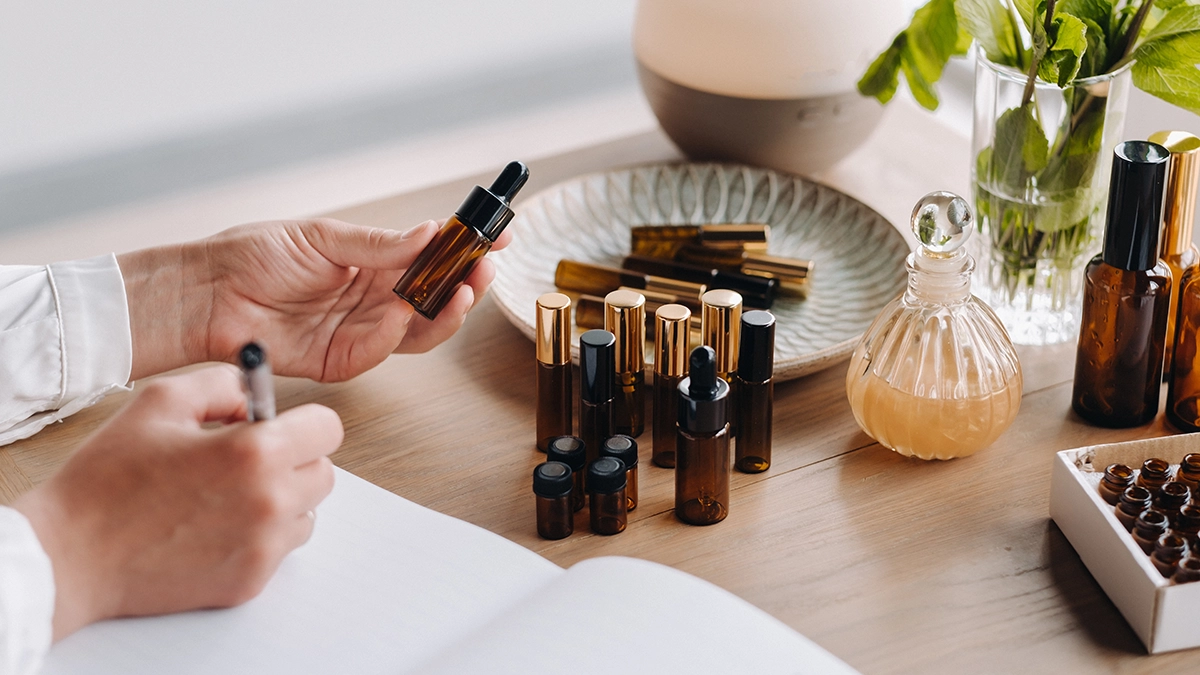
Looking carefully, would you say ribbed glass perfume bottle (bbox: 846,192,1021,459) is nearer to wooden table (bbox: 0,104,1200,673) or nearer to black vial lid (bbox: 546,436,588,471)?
wooden table (bbox: 0,104,1200,673)

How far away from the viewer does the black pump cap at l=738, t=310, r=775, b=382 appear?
0.65 m

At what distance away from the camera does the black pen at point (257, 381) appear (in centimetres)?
46

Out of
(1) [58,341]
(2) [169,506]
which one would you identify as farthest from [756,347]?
(1) [58,341]

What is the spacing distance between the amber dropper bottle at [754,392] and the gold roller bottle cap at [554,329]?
110mm

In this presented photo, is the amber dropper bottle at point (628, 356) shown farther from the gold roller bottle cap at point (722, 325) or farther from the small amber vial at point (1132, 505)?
the small amber vial at point (1132, 505)

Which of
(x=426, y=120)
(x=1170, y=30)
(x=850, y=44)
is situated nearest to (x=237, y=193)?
(x=426, y=120)

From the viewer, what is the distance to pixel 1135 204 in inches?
25.0

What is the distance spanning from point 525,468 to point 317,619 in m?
0.19

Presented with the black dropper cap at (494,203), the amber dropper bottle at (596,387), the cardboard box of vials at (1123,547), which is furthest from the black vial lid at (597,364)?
the cardboard box of vials at (1123,547)

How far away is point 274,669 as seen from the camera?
528 mm

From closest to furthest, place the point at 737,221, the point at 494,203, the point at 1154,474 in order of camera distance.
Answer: the point at 1154,474, the point at 494,203, the point at 737,221

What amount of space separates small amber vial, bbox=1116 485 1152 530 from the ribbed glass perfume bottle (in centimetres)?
10

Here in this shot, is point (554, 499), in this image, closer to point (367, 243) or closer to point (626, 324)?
point (626, 324)

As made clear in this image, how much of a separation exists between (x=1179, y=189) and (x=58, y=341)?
0.73m
